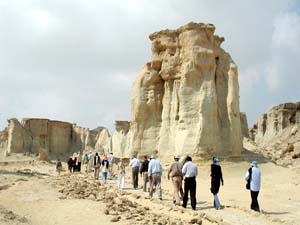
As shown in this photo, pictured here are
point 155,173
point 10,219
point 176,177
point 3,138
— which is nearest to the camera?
point 10,219

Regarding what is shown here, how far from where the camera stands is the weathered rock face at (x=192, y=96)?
35750 millimetres

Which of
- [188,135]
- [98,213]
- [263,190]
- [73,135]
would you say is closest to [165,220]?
[98,213]

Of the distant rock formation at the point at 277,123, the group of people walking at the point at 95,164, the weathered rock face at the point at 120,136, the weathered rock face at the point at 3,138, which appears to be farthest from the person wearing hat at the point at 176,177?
the distant rock formation at the point at 277,123

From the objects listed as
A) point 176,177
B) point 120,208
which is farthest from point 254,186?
point 120,208

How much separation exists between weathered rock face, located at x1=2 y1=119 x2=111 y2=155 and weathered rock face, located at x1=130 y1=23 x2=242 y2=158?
147 ft

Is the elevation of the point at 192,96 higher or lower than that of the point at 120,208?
higher

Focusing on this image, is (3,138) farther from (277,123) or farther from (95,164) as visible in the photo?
(95,164)

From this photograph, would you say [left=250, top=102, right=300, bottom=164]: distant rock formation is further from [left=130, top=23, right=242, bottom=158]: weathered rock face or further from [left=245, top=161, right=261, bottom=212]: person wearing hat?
[left=245, top=161, right=261, bottom=212]: person wearing hat

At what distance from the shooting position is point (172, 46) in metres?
38.5

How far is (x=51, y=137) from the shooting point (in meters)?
92.4

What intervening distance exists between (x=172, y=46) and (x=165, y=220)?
89.2 ft

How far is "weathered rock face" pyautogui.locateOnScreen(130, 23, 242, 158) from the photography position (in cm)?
3575

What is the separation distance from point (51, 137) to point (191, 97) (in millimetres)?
60130

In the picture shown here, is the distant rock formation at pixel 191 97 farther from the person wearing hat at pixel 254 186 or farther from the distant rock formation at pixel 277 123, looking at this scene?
the distant rock formation at pixel 277 123
